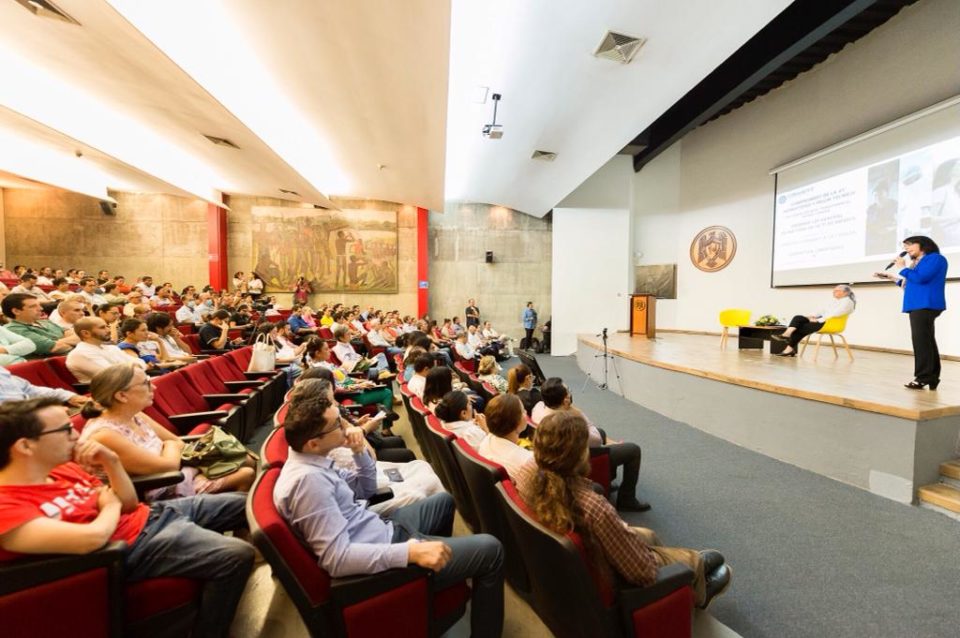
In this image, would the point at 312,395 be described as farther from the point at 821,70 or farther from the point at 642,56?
the point at 821,70

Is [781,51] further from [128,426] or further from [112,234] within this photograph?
[112,234]

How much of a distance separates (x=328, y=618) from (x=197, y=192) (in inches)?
456

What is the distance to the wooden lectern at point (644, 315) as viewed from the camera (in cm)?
873

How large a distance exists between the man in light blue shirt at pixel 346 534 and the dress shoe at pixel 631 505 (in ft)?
4.81

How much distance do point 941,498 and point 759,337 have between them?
4.46m

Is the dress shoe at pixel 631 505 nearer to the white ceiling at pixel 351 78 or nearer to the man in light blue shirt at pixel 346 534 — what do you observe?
the man in light blue shirt at pixel 346 534

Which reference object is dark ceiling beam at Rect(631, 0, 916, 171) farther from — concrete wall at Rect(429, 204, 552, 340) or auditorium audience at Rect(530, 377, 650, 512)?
auditorium audience at Rect(530, 377, 650, 512)

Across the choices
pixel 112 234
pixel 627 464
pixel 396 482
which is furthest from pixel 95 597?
pixel 112 234

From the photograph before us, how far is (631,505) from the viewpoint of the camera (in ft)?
8.58

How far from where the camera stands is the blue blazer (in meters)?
3.30

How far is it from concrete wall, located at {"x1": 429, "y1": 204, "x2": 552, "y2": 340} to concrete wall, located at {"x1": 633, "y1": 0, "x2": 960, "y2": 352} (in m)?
2.96

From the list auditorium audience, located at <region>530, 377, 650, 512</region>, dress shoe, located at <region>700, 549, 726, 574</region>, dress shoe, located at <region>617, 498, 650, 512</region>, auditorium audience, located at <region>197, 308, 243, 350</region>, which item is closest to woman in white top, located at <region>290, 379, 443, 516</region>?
auditorium audience, located at <region>530, 377, 650, 512</region>

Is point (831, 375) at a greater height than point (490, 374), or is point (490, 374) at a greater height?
point (831, 375)

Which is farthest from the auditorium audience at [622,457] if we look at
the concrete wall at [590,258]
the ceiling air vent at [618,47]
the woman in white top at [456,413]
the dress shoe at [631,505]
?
the concrete wall at [590,258]
